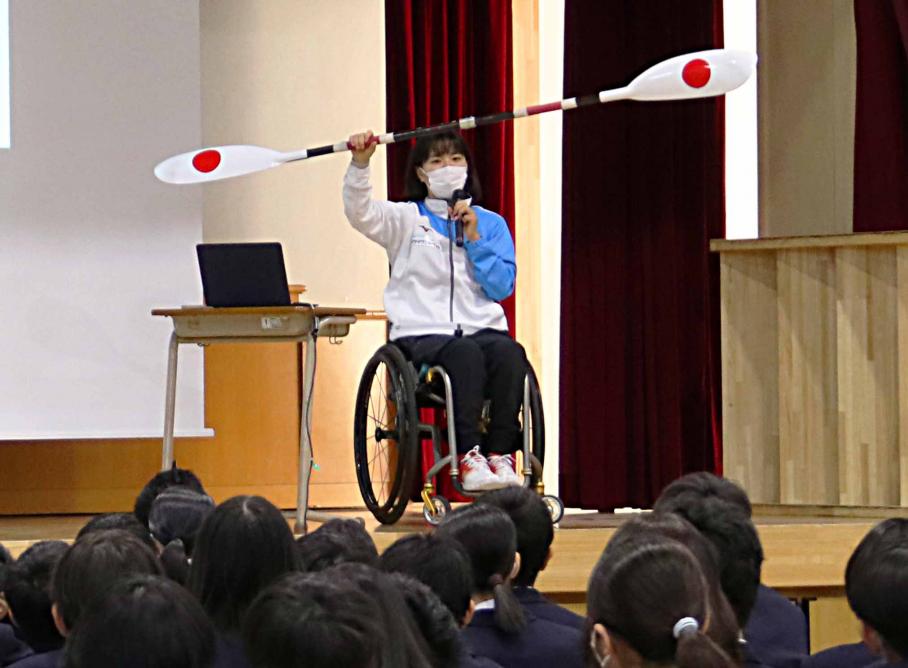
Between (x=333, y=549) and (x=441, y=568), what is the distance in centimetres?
32

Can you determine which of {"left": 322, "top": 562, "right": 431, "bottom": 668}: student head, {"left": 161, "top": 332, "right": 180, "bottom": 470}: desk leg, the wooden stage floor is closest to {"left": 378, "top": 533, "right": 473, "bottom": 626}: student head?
{"left": 322, "top": 562, "right": 431, "bottom": 668}: student head

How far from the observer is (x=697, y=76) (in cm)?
410

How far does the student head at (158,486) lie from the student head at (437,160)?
1.22 metres

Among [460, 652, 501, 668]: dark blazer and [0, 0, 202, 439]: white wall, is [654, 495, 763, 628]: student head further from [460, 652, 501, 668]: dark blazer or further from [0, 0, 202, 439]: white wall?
[0, 0, 202, 439]: white wall

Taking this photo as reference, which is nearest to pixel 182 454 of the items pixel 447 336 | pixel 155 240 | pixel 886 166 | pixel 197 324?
pixel 155 240

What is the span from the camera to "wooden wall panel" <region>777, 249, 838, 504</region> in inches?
167

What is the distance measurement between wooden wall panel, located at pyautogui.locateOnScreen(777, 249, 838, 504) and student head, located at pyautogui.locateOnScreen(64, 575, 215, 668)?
123 inches

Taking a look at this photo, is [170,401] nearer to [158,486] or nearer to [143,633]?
[158,486]

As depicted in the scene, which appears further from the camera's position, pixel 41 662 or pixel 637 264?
Result: pixel 637 264

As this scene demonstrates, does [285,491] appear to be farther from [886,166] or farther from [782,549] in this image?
[886,166]

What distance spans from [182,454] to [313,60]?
5.25ft

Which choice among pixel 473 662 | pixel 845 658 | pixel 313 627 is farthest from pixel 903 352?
pixel 313 627

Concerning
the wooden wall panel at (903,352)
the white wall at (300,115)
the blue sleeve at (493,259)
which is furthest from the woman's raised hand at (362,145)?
the white wall at (300,115)

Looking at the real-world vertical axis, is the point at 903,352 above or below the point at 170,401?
above
